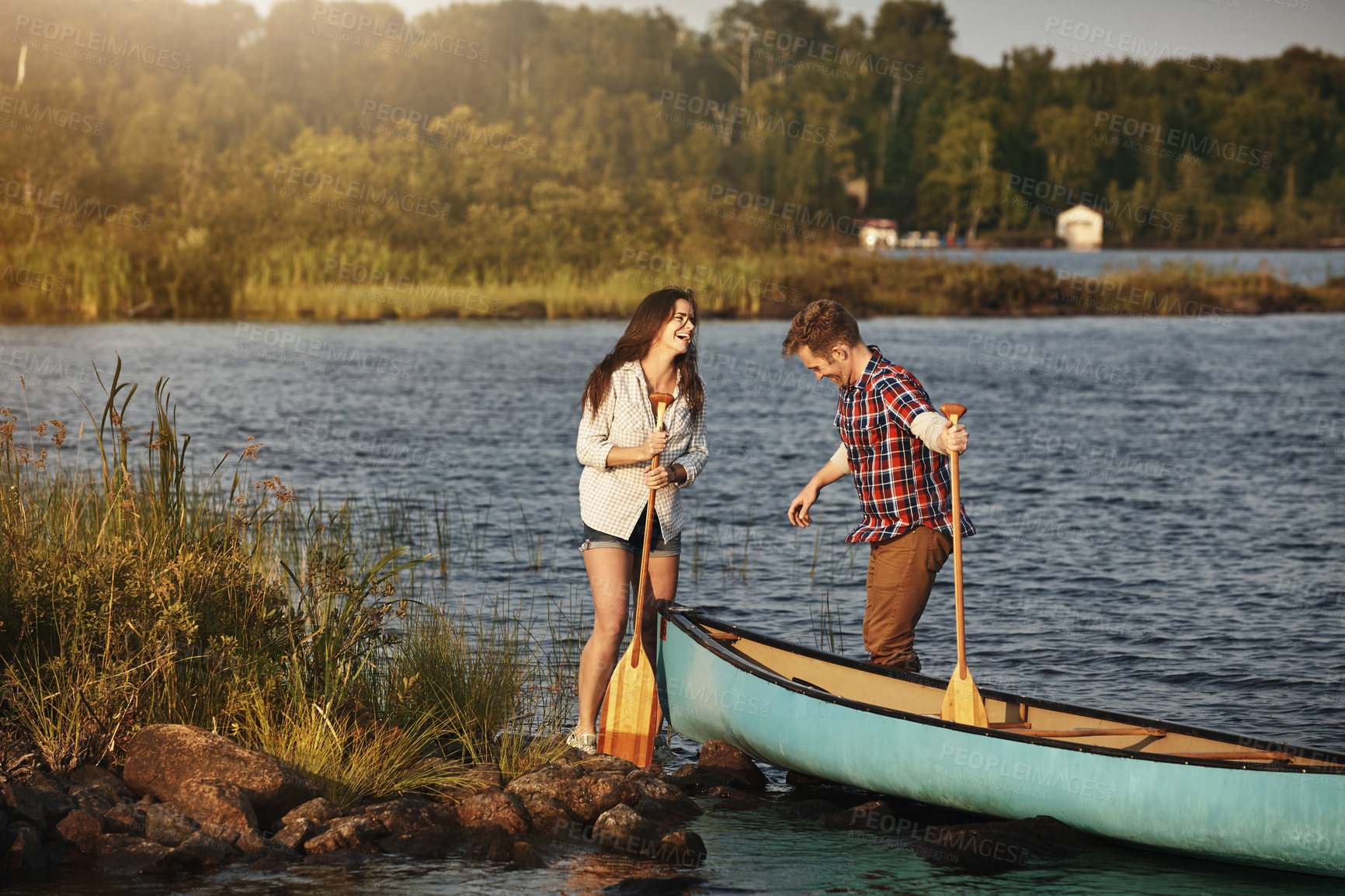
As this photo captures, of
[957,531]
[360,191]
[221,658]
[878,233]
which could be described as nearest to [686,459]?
[957,531]

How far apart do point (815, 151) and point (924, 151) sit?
753 inches

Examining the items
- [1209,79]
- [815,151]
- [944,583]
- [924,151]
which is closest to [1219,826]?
[944,583]

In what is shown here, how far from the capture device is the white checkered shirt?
20.0ft

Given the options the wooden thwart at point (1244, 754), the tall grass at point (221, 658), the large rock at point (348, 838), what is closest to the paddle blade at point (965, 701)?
the wooden thwart at point (1244, 754)

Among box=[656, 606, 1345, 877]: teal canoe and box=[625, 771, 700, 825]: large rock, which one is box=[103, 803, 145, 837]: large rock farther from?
box=[656, 606, 1345, 877]: teal canoe

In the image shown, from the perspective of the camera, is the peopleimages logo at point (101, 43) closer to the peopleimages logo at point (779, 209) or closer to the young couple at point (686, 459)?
the peopleimages logo at point (779, 209)

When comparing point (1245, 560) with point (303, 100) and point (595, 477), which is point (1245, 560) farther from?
point (303, 100)

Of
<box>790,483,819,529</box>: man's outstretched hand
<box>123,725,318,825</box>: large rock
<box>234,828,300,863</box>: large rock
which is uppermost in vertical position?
<box>790,483,819,529</box>: man's outstretched hand

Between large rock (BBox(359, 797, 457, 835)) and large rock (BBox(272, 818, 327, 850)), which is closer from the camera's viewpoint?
large rock (BBox(272, 818, 327, 850))

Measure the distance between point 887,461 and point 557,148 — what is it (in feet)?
153

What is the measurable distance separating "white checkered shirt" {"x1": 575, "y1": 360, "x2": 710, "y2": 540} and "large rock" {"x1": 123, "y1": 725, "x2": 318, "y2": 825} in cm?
163

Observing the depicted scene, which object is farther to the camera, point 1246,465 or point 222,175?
point 222,175

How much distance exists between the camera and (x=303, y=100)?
3590 inches

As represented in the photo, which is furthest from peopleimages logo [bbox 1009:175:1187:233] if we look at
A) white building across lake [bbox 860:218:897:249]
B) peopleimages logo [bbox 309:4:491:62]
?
peopleimages logo [bbox 309:4:491:62]
